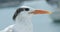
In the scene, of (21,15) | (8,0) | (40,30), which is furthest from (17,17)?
(8,0)

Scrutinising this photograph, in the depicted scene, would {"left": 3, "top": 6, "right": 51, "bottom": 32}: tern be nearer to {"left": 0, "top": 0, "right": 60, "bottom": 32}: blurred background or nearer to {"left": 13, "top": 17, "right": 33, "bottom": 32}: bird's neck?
{"left": 13, "top": 17, "right": 33, "bottom": 32}: bird's neck

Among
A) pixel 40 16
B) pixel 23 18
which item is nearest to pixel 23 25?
pixel 23 18

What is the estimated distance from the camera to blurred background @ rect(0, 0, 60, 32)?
1.08 metres

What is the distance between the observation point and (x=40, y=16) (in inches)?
45.0

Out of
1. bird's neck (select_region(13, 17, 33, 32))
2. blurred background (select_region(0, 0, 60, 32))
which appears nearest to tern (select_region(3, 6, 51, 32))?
bird's neck (select_region(13, 17, 33, 32))

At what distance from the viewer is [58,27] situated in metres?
1.15

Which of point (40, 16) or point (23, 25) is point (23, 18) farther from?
point (40, 16)

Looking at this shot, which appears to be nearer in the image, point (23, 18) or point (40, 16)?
point (23, 18)

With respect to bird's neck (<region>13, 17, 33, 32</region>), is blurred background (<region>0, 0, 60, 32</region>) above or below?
above

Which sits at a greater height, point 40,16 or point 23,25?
point 40,16

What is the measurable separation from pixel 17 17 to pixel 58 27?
60 cm

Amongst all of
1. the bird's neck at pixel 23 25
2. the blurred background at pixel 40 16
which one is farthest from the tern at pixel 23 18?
the blurred background at pixel 40 16

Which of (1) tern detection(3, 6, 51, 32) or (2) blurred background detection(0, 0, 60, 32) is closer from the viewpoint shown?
(1) tern detection(3, 6, 51, 32)

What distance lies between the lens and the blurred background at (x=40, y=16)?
3.56ft
